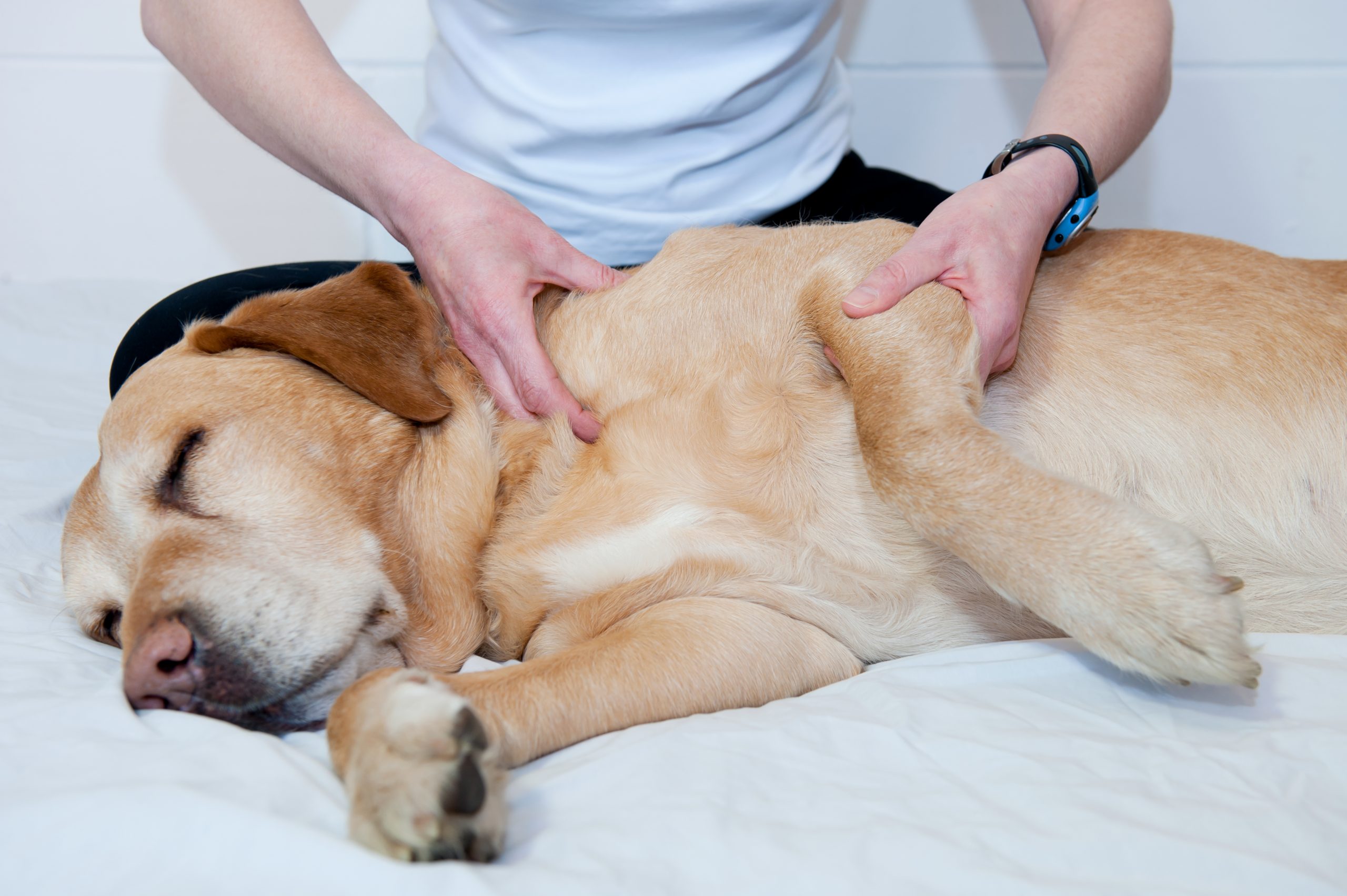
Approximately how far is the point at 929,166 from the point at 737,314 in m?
2.64

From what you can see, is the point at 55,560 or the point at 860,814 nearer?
the point at 860,814

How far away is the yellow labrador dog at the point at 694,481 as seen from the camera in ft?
4.81

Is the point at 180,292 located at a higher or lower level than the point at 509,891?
lower

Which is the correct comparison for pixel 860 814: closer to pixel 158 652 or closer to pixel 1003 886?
pixel 1003 886

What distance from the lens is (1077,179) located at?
1938 millimetres

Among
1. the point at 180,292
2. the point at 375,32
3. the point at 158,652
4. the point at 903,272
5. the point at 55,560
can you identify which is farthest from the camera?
the point at 375,32

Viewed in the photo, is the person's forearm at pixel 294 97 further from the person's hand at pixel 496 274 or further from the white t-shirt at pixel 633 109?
the white t-shirt at pixel 633 109

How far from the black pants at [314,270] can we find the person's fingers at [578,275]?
0.79m

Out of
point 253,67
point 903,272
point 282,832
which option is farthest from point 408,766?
point 253,67

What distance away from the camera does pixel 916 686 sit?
4.59 ft

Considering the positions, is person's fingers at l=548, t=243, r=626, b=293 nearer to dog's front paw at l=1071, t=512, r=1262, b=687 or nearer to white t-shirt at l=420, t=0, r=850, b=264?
white t-shirt at l=420, t=0, r=850, b=264

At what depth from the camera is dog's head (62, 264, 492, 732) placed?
1.49 metres

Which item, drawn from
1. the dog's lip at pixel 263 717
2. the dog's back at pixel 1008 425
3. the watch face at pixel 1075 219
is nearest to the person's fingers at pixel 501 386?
the dog's back at pixel 1008 425

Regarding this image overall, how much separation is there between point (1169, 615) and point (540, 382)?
3.88 ft
